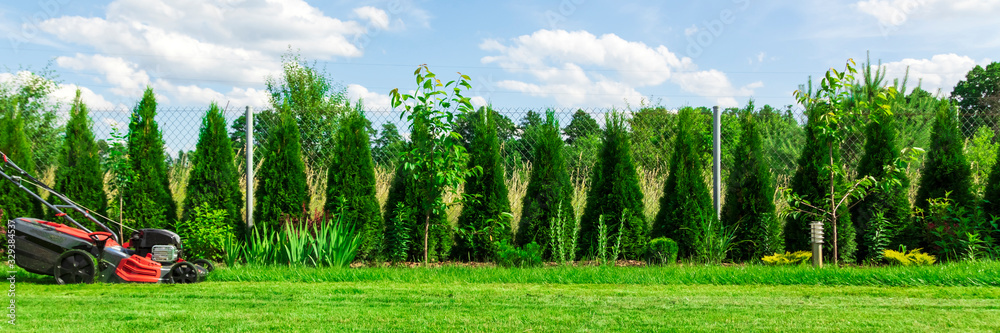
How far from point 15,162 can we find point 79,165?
87 cm

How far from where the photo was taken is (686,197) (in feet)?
21.5

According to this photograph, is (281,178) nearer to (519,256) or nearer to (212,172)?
(212,172)

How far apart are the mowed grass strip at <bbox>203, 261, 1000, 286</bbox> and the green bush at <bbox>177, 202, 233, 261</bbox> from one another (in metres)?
1.00

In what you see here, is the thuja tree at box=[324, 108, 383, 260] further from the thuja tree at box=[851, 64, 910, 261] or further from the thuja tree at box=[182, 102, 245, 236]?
the thuja tree at box=[851, 64, 910, 261]

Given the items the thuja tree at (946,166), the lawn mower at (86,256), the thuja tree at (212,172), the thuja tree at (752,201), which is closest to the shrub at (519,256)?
the thuja tree at (752,201)

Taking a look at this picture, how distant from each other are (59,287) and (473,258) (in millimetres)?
3959

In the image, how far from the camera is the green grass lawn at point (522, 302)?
3.49m

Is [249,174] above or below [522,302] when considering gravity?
above

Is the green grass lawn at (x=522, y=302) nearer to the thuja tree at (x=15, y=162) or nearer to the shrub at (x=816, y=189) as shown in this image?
the shrub at (x=816, y=189)

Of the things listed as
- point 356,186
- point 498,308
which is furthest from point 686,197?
point 356,186

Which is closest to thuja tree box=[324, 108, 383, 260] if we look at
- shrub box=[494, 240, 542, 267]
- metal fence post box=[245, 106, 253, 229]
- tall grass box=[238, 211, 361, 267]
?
tall grass box=[238, 211, 361, 267]

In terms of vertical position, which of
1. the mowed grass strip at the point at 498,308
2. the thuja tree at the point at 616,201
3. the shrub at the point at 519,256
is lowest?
the mowed grass strip at the point at 498,308

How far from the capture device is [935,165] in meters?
6.74

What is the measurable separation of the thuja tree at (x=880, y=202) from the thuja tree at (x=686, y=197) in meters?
1.78
